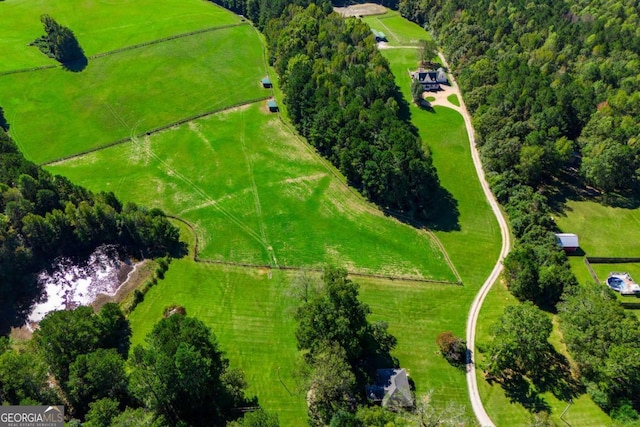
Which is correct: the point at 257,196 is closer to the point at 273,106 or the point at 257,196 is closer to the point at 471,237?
the point at 273,106

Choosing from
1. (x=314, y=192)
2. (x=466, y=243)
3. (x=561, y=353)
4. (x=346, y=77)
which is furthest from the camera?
(x=346, y=77)

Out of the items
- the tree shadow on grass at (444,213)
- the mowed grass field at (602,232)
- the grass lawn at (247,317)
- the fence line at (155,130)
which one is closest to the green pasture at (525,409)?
the mowed grass field at (602,232)

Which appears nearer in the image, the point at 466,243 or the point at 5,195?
the point at 5,195

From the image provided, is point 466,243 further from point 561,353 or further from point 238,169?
point 238,169

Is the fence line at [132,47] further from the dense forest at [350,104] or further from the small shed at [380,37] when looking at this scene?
the small shed at [380,37]

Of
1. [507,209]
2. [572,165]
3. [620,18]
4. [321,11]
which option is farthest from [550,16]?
[507,209]

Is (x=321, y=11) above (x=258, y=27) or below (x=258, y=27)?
above
